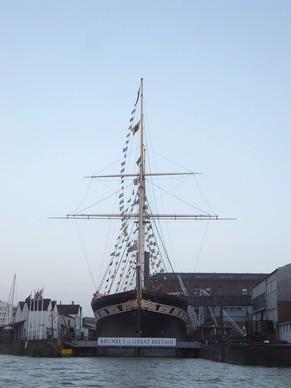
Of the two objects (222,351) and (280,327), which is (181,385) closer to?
(222,351)

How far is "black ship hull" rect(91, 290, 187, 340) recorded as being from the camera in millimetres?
→ 56844

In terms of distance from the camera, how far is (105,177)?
65.7m

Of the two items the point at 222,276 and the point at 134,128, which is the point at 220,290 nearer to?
the point at 222,276

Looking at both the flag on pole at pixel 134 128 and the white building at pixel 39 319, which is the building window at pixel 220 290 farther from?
the flag on pole at pixel 134 128

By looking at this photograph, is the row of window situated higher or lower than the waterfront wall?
higher

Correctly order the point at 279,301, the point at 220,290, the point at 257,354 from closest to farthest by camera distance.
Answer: the point at 257,354, the point at 279,301, the point at 220,290

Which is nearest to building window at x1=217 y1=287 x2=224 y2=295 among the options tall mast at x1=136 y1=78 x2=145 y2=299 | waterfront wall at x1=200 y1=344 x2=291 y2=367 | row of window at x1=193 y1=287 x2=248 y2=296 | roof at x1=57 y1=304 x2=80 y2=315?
row of window at x1=193 y1=287 x2=248 y2=296

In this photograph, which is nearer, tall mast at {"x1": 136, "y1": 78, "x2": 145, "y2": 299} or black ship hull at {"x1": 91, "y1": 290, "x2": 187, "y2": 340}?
black ship hull at {"x1": 91, "y1": 290, "x2": 187, "y2": 340}

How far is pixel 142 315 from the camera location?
186 feet

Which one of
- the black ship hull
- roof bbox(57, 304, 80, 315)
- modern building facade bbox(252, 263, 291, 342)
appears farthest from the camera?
roof bbox(57, 304, 80, 315)

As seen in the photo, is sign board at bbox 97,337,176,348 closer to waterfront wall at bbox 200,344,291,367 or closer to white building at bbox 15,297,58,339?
waterfront wall at bbox 200,344,291,367

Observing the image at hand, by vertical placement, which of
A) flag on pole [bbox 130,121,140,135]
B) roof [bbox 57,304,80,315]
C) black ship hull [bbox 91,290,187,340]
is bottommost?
black ship hull [bbox 91,290,187,340]

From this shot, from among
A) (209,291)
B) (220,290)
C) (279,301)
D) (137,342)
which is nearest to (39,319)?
(209,291)

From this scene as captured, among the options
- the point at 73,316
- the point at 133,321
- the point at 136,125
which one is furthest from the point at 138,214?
the point at 73,316
